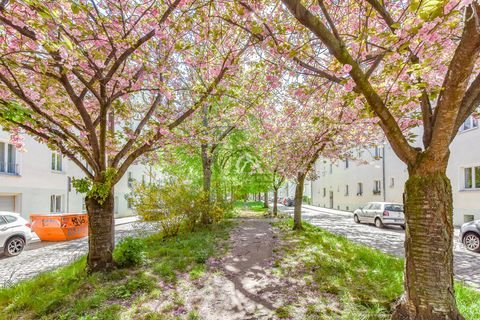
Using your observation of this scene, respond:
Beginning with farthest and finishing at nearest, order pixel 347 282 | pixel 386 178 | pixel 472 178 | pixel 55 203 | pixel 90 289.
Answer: pixel 386 178
pixel 55 203
pixel 472 178
pixel 347 282
pixel 90 289

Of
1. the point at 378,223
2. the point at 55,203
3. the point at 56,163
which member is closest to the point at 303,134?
the point at 378,223

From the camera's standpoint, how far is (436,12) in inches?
92.8

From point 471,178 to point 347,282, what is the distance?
1467 cm

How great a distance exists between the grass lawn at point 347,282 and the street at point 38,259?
20.3 ft

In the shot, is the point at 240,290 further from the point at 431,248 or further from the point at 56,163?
the point at 56,163

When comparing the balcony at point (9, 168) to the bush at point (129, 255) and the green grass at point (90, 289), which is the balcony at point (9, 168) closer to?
the green grass at point (90, 289)

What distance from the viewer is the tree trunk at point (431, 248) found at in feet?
11.2

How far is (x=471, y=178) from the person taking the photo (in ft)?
51.6

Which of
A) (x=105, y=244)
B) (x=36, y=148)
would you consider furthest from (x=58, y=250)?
(x=36, y=148)

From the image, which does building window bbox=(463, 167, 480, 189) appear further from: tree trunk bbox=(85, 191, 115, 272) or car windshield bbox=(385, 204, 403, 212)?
tree trunk bbox=(85, 191, 115, 272)

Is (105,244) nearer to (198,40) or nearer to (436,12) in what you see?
(198,40)

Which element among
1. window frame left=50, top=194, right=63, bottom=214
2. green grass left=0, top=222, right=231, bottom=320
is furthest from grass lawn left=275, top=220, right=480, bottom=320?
window frame left=50, top=194, right=63, bottom=214

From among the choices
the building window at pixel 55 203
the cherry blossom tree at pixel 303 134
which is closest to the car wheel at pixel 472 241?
the cherry blossom tree at pixel 303 134

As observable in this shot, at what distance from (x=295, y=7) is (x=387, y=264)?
6.34 m
